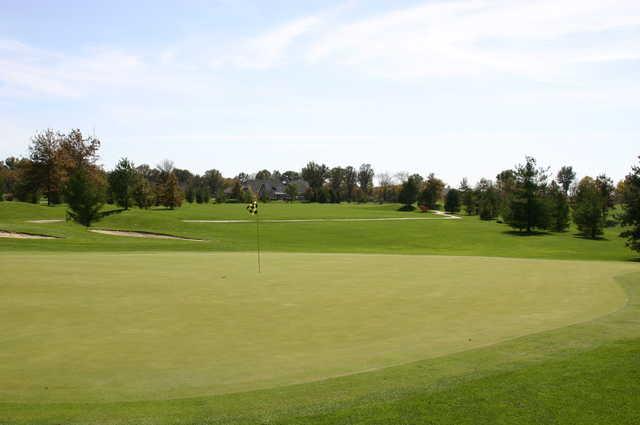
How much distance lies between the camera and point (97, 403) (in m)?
7.46

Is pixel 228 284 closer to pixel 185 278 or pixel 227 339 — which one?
pixel 185 278

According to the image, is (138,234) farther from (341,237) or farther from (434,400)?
(434,400)

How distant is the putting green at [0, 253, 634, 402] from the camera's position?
28.9 ft

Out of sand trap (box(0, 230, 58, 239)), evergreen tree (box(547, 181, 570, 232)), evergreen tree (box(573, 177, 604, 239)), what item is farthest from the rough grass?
evergreen tree (box(547, 181, 570, 232))

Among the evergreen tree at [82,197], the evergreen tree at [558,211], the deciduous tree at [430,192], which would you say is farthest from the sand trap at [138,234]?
the deciduous tree at [430,192]

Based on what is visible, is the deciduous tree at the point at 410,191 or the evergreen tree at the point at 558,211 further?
the deciduous tree at the point at 410,191

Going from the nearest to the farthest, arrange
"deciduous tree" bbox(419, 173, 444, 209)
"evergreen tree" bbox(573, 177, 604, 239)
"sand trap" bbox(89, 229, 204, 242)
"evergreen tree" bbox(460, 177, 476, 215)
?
1. "sand trap" bbox(89, 229, 204, 242)
2. "evergreen tree" bbox(573, 177, 604, 239)
3. "evergreen tree" bbox(460, 177, 476, 215)
4. "deciduous tree" bbox(419, 173, 444, 209)

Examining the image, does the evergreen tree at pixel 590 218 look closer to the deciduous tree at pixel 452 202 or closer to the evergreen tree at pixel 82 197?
the deciduous tree at pixel 452 202

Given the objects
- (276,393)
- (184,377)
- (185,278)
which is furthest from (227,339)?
(185,278)

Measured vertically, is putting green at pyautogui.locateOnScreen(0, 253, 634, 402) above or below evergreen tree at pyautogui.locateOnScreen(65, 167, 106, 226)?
below

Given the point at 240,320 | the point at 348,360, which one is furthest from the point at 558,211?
the point at 348,360

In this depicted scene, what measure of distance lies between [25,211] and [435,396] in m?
70.0

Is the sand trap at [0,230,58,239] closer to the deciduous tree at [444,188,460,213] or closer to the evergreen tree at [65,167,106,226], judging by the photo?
the evergreen tree at [65,167,106,226]

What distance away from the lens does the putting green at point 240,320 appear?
8.80 metres
